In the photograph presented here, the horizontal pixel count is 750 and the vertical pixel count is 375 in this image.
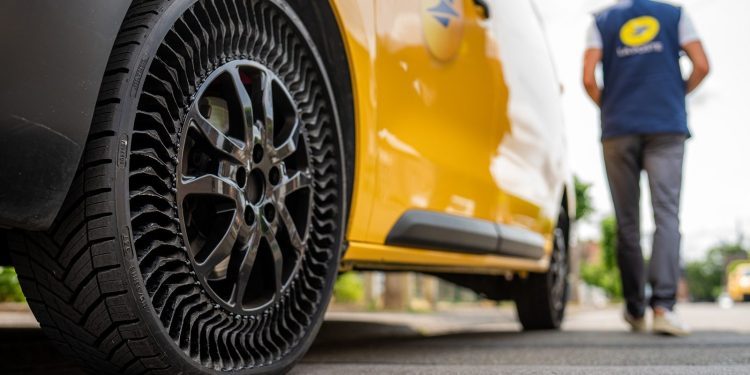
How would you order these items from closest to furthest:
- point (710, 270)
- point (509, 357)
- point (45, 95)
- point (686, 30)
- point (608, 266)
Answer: point (45, 95) → point (509, 357) → point (686, 30) → point (608, 266) → point (710, 270)

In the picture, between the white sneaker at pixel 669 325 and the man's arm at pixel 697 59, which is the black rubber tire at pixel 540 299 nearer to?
the white sneaker at pixel 669 325

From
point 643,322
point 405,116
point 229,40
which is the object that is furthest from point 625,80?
point 229,40

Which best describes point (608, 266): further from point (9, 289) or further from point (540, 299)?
point (540, 299)

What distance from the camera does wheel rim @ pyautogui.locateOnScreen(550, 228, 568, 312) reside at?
4.59 metres

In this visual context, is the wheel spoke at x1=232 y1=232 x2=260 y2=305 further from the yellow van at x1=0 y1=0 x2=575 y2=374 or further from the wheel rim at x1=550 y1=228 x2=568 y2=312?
the wheel rim at x1=550 y1=228 x2=568 y2=312

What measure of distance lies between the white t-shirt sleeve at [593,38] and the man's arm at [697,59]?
1.54ft

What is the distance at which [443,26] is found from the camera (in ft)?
8.19

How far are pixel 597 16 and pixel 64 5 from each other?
388cm

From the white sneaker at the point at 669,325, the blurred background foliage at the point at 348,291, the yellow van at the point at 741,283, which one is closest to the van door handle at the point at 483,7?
the white sneaker at the point at 669,325

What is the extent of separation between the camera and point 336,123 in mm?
1983

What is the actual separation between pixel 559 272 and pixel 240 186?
3446 mm

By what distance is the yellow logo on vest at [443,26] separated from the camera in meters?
2.41

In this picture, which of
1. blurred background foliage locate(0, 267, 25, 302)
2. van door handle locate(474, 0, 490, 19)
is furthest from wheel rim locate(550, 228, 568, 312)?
blurred background foliage locate(0, 267, 25, 302)

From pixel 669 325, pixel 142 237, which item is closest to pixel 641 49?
pixel 669 325
